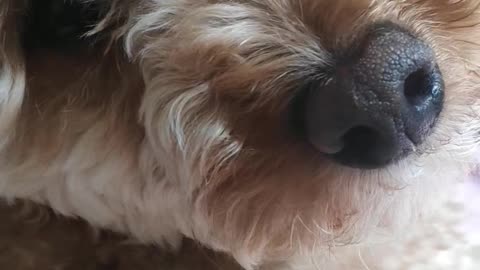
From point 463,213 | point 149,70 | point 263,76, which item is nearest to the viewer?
point 263,76

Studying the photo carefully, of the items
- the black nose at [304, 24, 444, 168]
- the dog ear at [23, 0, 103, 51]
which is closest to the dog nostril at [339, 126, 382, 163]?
the black nose at [304, 24, 444, 168]

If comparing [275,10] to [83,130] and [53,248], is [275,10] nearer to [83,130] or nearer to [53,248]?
[83,130]

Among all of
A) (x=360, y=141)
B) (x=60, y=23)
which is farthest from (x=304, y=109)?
(x=60, y=23)

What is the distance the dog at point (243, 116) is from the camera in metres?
0.96

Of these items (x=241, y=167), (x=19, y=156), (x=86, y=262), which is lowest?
(x=86, y=262)

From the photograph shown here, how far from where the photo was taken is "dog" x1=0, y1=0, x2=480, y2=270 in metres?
0.96

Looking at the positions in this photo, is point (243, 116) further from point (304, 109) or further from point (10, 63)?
point (10, 63)

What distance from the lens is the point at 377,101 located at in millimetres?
933

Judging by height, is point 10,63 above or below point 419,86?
below

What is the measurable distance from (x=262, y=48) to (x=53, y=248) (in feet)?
1.17

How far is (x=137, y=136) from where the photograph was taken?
1118 millimetres

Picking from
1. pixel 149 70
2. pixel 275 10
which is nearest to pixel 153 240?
pixel 149 70

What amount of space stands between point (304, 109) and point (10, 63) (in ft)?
1.06

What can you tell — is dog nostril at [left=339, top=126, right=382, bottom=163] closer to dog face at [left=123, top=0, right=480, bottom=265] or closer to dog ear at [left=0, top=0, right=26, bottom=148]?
dog face at [left=123, top=0, right=480, bottom=265]
